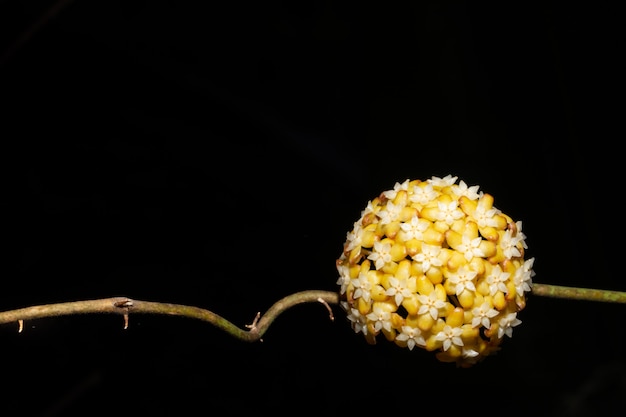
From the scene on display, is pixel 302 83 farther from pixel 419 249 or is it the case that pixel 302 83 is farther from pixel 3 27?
pixel 419 249

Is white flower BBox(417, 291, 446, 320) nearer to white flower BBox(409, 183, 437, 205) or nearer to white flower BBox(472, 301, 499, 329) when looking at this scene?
white flower BBox(472, 301, 499, 329)

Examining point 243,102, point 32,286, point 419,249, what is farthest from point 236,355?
point 419,249

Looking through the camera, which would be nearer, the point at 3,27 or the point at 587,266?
the point at 3,27

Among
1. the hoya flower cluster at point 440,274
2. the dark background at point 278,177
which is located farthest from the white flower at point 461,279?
the dark background at point 278,177

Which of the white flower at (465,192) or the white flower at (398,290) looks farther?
the white flower at (465,192)

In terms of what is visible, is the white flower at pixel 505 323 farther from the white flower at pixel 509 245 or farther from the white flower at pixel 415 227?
the white flower at pixel 415 227

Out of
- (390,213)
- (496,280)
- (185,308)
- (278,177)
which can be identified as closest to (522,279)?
(496,280)
